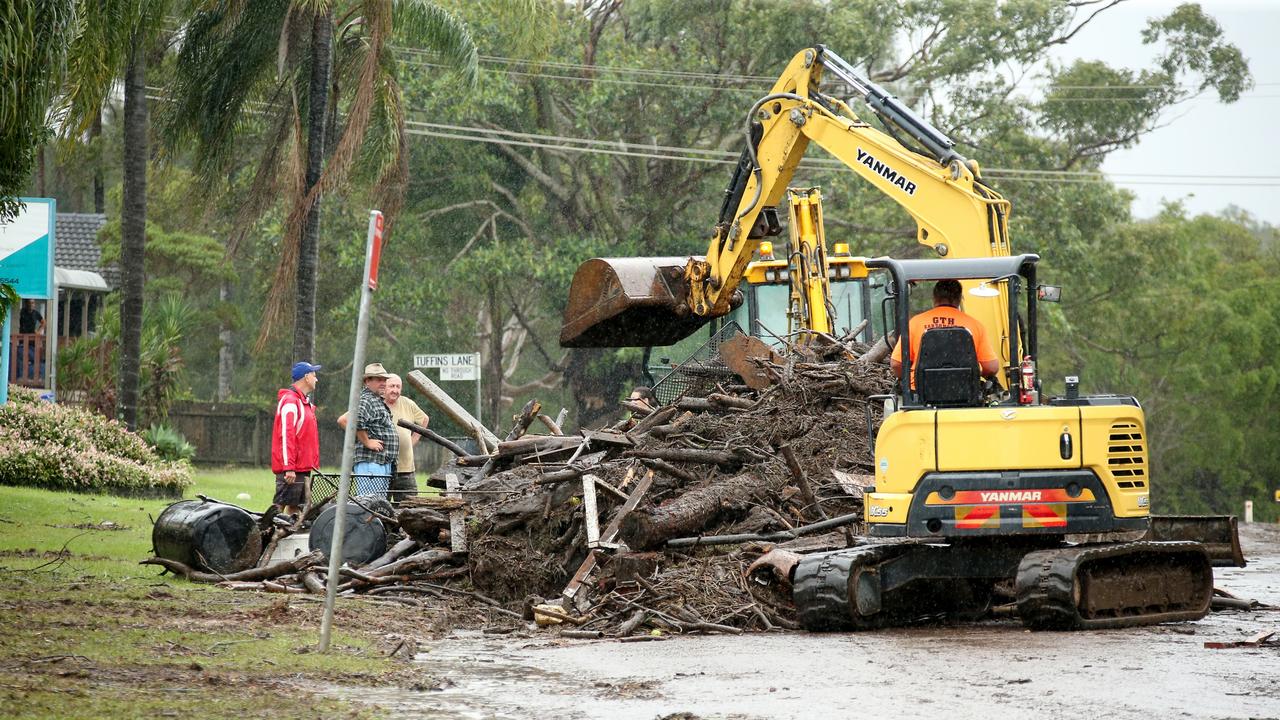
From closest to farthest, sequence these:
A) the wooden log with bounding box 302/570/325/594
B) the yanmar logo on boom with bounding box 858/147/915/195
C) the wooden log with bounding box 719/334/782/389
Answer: the wooden log with bounding box 302/570/325/594 < the yanmar logo on boom with bounding box 858/147/915/195 < the wooden log with bounding box 719/334/782/389

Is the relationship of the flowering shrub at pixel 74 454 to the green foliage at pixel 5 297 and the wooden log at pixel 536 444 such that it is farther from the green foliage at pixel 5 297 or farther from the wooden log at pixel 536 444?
the wooden log at pixel 536 444

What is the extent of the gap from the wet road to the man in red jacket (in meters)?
4.17

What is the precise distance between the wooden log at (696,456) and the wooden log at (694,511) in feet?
0.95

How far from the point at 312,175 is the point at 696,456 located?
41.1 feet

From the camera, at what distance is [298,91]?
2569 cm

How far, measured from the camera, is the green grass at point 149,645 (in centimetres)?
746

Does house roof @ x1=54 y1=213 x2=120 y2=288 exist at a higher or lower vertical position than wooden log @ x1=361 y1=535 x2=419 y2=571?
higher

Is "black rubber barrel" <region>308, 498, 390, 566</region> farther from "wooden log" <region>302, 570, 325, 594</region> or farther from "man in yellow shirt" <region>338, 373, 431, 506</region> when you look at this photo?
"man in yellow shirt" <region>338, 373, 431, 506</region>

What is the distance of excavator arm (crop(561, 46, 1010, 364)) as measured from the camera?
14.6 meters

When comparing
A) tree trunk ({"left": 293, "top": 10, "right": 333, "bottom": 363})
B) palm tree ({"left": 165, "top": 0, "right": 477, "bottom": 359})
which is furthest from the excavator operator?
tree trunk ({"left": 293, "top": 10, "right": 333, "bottom": 363})

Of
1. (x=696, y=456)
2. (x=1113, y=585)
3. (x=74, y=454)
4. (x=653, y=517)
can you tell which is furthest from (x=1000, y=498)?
(x=74, y=454)

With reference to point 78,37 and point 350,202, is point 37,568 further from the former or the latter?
point 350,202

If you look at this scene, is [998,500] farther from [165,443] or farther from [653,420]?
[165,443]

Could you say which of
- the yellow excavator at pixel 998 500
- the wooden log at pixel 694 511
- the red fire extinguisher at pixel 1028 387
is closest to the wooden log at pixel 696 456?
the wooden log at pixel 694 511
